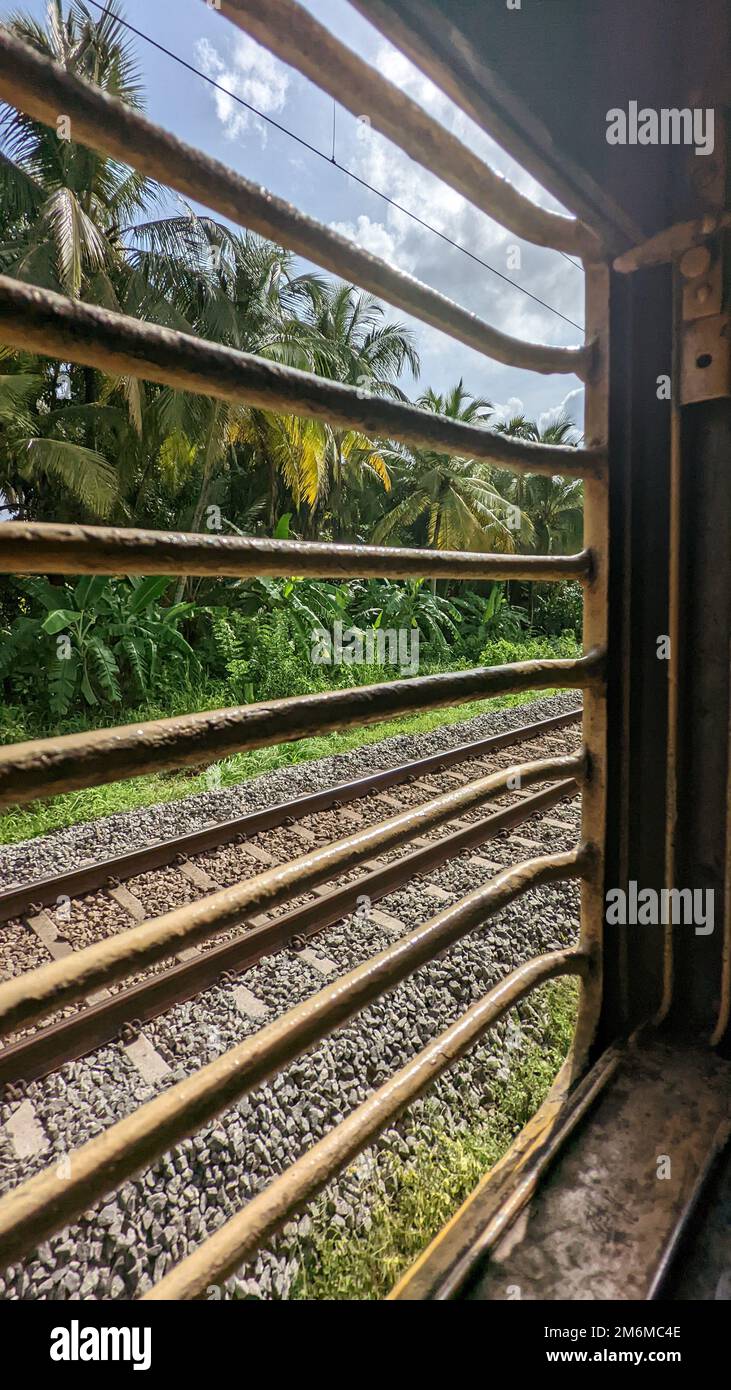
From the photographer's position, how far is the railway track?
10.5ft

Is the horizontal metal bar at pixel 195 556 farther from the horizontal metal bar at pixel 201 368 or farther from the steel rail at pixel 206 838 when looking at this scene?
the steel rail at pixel 206 838

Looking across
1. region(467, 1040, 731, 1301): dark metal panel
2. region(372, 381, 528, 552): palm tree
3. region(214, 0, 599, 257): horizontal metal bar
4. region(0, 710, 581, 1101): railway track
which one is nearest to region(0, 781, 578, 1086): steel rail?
region(0, 710, 581, 1101): railway track

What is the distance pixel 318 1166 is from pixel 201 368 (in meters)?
1.08

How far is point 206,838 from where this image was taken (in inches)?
185

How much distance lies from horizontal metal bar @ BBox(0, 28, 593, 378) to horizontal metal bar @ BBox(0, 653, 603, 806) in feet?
1.74

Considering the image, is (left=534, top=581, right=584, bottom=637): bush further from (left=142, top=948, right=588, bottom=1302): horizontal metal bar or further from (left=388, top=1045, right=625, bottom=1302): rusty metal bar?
(left=142, top=948, right=588, bottom=1302): horizontal metal bar

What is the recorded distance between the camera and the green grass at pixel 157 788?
18.1 feet

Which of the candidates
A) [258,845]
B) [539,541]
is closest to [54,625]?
[258,845]

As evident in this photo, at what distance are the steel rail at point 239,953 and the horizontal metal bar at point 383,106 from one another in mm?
1188

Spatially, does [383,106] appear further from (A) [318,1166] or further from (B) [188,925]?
(A) [318,1166]

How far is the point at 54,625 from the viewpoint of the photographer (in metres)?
8.08

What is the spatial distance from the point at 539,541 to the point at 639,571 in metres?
22.6

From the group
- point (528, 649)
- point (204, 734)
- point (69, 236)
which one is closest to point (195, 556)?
point (204, 734)

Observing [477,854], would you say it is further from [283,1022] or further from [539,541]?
[539,541]
